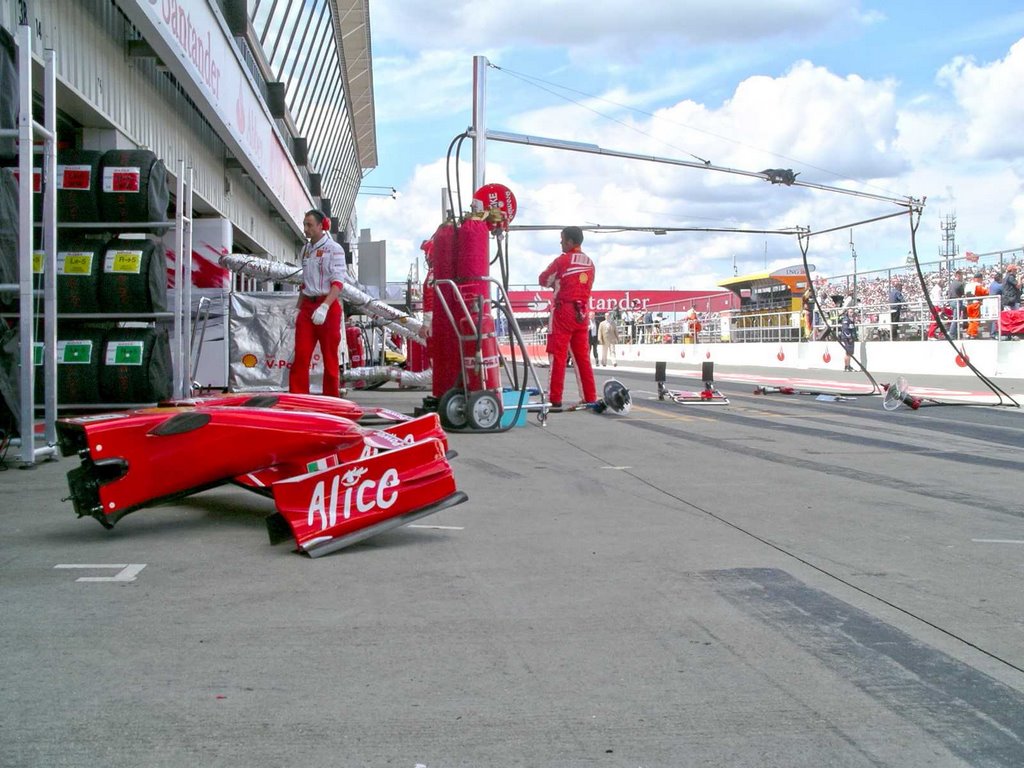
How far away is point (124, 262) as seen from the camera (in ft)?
27.2

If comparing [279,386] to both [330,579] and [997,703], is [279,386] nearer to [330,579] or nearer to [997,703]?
[330,579]

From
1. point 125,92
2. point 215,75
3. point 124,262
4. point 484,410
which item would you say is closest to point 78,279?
point 124,262

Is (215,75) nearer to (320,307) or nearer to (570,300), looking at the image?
(570,300)

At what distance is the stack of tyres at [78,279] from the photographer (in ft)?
27.2

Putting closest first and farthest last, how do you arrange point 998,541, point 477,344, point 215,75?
point 998,541 < point 477,344 < point 215,75

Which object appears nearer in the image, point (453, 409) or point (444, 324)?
point (453, 409)

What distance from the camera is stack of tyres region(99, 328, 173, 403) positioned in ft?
27.3

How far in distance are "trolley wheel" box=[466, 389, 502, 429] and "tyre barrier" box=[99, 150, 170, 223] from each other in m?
3.20

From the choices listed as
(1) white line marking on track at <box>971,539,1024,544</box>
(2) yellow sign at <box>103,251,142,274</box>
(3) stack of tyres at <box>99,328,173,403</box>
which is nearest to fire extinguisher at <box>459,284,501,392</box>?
(3) stack of tyres at <box>99,328,173,403</box>

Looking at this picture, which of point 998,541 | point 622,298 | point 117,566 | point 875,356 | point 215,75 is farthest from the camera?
point 622,298

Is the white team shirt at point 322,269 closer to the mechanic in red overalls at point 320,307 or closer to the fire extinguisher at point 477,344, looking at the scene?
the mechanic in red overalls at point 320,307

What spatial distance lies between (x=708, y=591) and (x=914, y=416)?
937 cm

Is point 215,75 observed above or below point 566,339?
above

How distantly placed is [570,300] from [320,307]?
3328 millimetres
